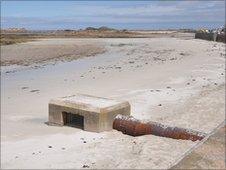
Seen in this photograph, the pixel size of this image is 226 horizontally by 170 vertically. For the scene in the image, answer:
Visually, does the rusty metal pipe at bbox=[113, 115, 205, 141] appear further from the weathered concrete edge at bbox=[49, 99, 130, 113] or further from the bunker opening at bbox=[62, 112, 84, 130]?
the bunker opening at bbox=[62, 112, 84, 130]

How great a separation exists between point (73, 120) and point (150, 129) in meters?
2.15

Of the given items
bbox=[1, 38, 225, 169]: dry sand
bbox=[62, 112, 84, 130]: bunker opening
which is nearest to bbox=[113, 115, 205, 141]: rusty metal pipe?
bbox=[1, 38, 225, 169]: dry sand

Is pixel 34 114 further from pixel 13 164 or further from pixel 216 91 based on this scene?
pixel 216 91

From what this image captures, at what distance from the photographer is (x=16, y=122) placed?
33.3 feet

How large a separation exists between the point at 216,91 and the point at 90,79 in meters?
5.39

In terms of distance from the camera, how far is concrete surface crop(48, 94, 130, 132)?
907cm

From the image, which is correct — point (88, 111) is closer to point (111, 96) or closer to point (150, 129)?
point (150, 129)

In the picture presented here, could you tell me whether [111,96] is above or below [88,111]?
below

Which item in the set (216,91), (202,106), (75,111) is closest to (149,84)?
(216,91)

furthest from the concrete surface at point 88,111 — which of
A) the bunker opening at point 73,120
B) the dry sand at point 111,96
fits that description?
the dry sand at point 111,96

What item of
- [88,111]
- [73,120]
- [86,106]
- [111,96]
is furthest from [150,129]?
[111,96]

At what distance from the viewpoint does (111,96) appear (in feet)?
42.9

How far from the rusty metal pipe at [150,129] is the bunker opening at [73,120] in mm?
837

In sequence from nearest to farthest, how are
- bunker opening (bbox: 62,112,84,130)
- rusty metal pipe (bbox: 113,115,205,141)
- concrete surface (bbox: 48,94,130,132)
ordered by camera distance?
1. rusty metal pipe (bbox: 113,115,205,141)
2. concrete surface (bbox: 48,94,130,132)
3. bunker opening (bbox: 62,112,84,130)
